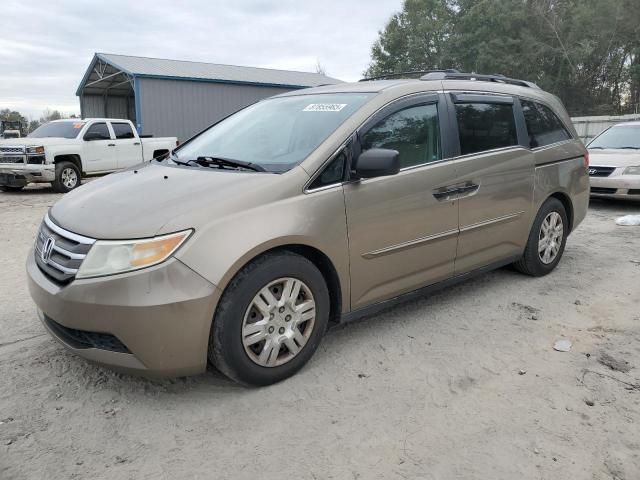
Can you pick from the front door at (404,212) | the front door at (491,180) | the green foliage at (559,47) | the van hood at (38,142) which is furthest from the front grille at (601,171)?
the green foliage at (559,47)

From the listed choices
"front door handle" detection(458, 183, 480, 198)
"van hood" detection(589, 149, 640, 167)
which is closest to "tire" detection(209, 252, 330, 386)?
"front door handle" detection(458, 183, 480, 198)

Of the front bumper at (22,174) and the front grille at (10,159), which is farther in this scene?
the front grille at (10,159)

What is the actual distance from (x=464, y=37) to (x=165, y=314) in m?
32.4

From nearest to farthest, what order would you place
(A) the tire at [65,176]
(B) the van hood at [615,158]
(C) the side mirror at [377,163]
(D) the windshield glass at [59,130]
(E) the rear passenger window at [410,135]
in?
(C) the side mirror at [377,163]
(E) the rear passenger window at [410,135]
(B) the van hood at [615,158]
(A) the tire at [65,176]
(D) the windshield glass at [59,130]

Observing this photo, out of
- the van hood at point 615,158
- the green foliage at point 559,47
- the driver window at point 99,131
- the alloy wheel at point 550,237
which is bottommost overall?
the alloy wheel at point 550,237

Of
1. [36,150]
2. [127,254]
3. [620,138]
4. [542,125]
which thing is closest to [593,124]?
[620,138]

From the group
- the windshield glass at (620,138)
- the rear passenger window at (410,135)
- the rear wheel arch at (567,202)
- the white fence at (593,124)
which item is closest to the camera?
the rear passenger window at (410,135)

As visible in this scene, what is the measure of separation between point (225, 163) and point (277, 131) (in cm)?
49

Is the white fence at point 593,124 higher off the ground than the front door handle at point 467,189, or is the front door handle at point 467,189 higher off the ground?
the white fence at point 593,124

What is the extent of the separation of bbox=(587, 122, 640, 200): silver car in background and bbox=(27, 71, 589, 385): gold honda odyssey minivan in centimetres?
482

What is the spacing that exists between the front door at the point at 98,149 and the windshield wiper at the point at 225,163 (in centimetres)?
1030

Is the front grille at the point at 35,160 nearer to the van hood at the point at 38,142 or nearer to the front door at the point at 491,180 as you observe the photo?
the van hood at the point at 38,142

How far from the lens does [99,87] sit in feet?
90.7

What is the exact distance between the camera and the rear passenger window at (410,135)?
3.53 meters
